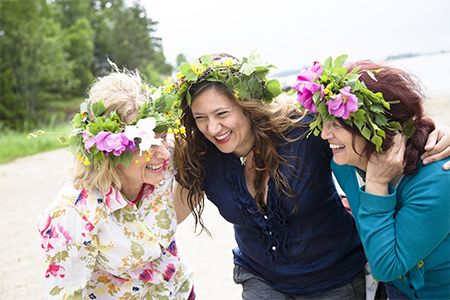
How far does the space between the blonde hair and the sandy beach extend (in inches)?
11.3

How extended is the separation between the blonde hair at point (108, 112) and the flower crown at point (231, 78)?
260 millimetres

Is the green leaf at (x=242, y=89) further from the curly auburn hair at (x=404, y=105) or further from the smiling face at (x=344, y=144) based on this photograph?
the curly auburn hair at (x=404, y=105)

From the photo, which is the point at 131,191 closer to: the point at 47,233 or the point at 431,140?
the point at 47,233

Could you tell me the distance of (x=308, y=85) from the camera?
246 cm

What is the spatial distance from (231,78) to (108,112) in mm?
833

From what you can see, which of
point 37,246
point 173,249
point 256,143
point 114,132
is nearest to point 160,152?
point 114,132

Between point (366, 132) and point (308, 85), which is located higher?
point (308, 85)

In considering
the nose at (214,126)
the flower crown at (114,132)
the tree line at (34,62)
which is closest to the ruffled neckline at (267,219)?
the nose at (214,126)

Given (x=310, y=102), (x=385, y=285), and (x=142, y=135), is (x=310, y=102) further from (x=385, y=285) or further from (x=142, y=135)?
(x=385, y=285)

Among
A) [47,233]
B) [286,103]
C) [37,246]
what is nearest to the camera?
[47,233]

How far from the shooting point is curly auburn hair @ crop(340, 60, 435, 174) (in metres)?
2.35

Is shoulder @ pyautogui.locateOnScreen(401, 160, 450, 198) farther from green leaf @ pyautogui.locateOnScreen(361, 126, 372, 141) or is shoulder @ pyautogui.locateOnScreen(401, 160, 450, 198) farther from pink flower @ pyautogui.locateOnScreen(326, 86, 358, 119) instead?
pink flower @ pyautogui.locateOnScreen(326, 86, 358, 119)

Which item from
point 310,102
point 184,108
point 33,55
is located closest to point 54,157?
point 184,108

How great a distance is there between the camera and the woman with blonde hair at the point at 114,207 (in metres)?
2.54
